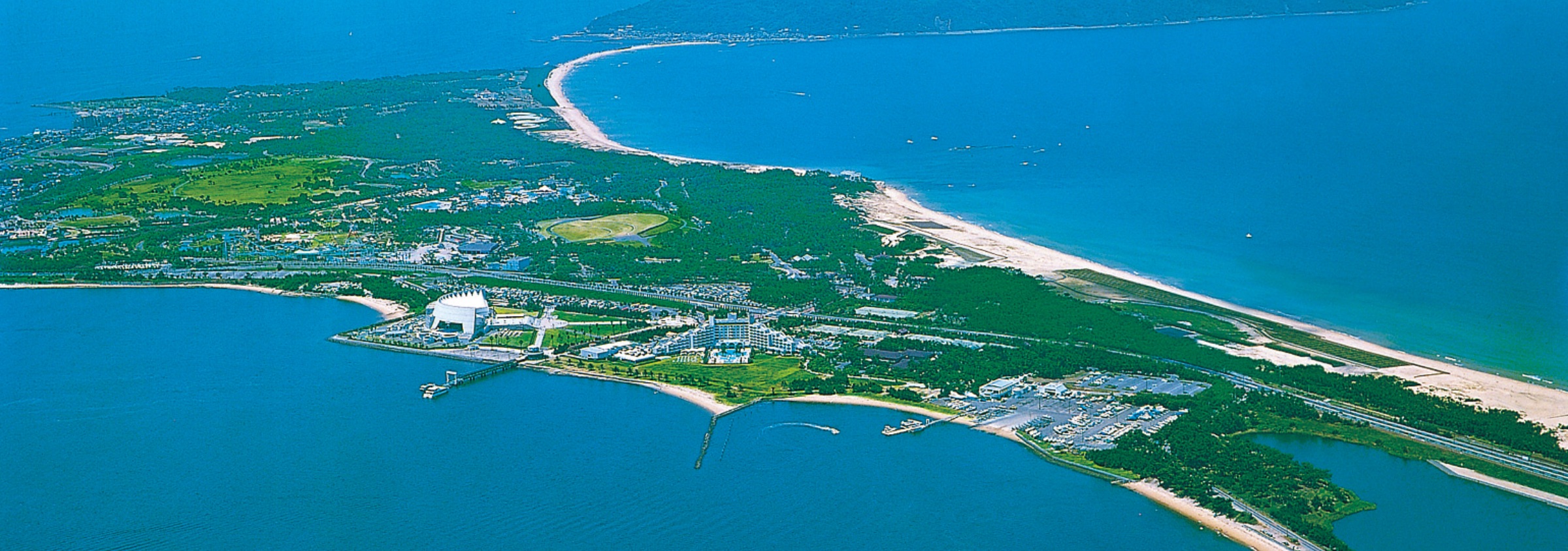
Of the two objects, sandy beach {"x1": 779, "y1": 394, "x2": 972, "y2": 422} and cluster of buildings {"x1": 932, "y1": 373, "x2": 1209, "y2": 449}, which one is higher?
cluster of buildings {"x1": 932, "y1": 373, "x2": 1209, "y2": 449}

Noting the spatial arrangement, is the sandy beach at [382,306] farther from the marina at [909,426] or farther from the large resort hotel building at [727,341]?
the marina at [909,426]

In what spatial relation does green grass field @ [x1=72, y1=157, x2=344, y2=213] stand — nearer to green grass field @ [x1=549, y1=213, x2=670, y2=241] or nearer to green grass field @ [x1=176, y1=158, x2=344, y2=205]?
green grass field @ [x1=176, y1=158, x2=344, y2=205]

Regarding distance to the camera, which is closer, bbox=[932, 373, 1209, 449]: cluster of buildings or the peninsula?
the peninsula

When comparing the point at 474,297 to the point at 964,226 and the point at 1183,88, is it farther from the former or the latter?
the point at 1183,88

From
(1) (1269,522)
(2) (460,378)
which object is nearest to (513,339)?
(2) (460,378)

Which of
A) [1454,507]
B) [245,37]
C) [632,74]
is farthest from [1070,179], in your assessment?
[245,37]

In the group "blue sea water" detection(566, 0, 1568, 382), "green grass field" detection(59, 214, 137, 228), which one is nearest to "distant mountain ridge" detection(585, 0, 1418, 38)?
"blue sea water" detection(566, 0, 1568, 382)

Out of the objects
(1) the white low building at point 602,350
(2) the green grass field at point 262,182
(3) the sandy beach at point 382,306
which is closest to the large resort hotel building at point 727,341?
(1) the white low building at point 602,350
